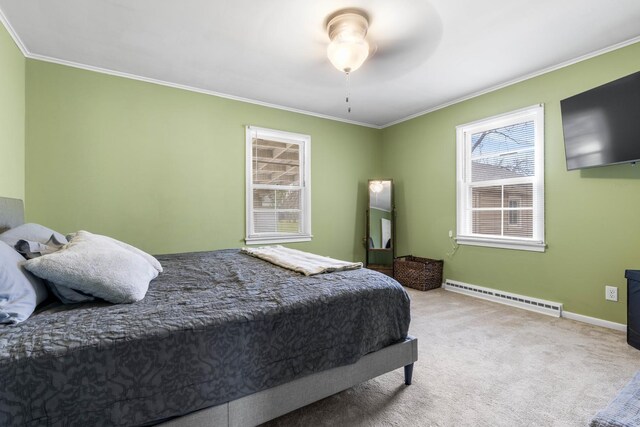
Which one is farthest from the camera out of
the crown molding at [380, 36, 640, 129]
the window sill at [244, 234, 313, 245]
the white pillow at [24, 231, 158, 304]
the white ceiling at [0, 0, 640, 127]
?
the window sill at [244, 234, 313, 245]

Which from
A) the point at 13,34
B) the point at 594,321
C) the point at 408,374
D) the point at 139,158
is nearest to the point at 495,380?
the point at 408,374

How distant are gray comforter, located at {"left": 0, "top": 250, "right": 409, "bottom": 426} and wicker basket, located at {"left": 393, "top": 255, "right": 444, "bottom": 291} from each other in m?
2.35

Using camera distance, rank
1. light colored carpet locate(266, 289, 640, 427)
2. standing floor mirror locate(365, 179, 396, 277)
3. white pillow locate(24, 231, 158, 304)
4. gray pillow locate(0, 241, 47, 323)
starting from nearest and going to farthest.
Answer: gray pillow locate(0, 241, 47, 323)
white pillow locate(24, 231, 158, 304)
light colored carpet locate(266, 289, 640, 427)
standing floor mirror locate(365, 179, 396, 277)

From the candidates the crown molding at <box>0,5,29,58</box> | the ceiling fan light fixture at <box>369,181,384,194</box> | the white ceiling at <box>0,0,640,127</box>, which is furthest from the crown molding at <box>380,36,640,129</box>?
the crown molding at <box>0,5,29,58</box>

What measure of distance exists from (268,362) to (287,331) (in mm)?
147

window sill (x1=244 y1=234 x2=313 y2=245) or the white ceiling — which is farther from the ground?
the white ceiling

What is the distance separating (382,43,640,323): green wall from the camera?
2695 mm

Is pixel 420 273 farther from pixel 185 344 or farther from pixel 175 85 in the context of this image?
pixel 175 85

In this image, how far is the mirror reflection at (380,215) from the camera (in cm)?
477

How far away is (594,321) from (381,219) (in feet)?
8.76

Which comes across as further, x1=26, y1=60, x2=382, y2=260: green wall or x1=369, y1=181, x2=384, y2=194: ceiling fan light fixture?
x1=369, y1=181, x2=384, y2=194: ceiling fan light fixture

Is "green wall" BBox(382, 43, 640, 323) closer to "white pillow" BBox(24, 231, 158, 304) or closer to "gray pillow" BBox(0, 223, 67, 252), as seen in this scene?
"white pillow" BBox(24, 231, 158, 304)

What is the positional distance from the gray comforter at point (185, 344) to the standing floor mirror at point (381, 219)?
9.83 feet

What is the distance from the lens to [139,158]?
333 cm
